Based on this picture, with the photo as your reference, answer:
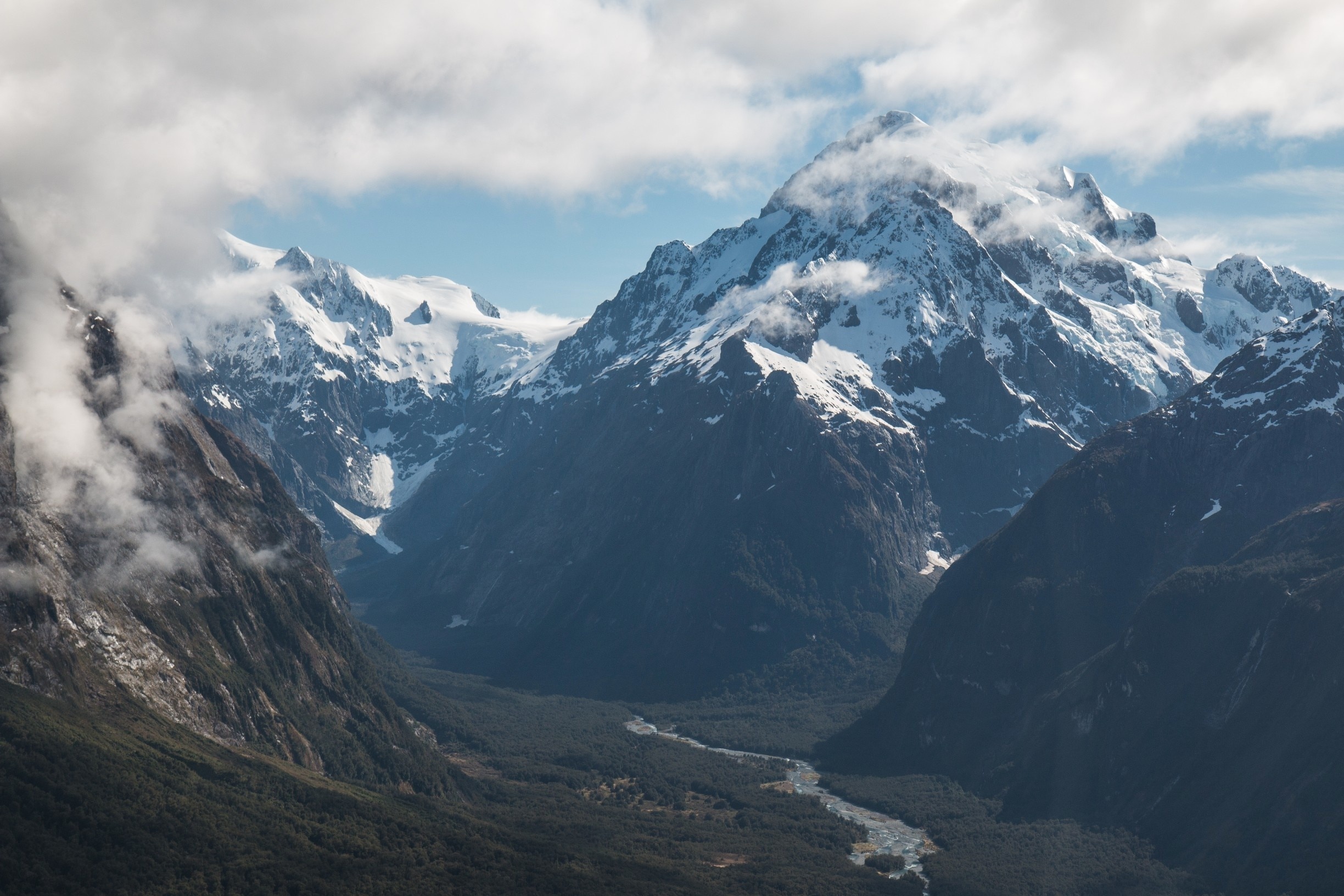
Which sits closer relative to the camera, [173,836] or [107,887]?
[107,887]

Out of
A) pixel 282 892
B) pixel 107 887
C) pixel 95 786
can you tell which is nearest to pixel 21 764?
pixel 95 786

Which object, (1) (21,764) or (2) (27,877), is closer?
(2) (27,877)

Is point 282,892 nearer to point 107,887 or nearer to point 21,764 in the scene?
point 107,887

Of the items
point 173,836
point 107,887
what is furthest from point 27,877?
point 173,836

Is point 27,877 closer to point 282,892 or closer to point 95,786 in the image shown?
point 95,786

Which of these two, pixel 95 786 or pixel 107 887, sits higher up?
pixel 95 786

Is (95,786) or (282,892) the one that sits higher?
(95,786)

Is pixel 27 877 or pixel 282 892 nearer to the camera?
pixel 27 877

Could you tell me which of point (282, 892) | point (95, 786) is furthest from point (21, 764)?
point (282, 892)

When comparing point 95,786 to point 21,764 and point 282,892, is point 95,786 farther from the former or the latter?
point 282,892
